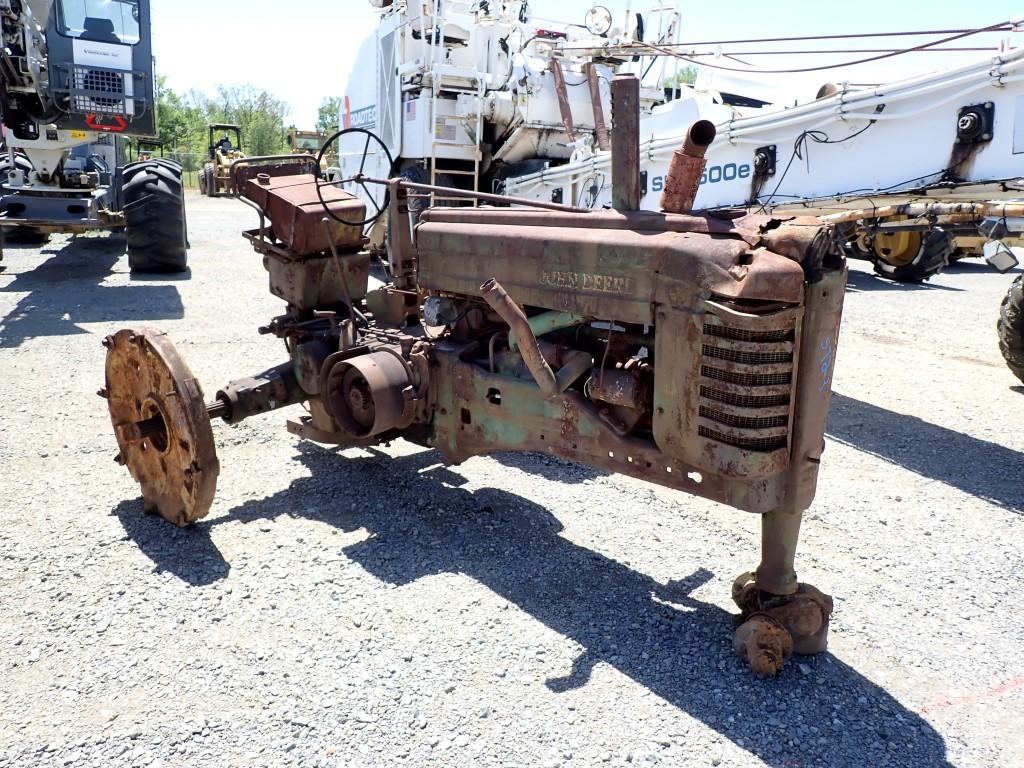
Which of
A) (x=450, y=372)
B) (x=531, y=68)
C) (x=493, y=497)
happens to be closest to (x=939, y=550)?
(x=493, y=497)

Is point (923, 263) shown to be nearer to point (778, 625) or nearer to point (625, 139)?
point (625, 139)

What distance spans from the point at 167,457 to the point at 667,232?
93.3 inches

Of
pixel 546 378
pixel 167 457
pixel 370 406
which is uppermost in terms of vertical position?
pixel 546 378

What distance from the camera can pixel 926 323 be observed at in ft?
29.5

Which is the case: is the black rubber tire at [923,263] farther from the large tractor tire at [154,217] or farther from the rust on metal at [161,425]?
the rust on metal at [161,425]

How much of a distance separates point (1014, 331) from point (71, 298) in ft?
29.7

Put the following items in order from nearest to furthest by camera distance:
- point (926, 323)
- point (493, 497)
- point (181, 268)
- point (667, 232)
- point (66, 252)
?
point (667, 232)
point (493, 497)
point (926, 323)
point (181, 268)
point (66, 252)

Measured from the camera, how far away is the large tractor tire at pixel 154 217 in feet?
32.6

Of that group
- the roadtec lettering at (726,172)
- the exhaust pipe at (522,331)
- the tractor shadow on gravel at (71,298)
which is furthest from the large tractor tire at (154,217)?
the exhaust pipe at (522,331)

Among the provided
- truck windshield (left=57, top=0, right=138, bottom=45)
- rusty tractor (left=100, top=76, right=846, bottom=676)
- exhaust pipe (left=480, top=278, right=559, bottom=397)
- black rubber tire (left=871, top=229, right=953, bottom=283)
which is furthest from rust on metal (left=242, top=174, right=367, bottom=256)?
black rubber tire (left=871, top=229, right=953, bottom=283)

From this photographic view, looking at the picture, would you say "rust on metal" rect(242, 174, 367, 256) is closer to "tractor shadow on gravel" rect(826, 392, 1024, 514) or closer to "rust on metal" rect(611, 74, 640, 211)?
"rust on metal" rect(611, 74, 640, 211)

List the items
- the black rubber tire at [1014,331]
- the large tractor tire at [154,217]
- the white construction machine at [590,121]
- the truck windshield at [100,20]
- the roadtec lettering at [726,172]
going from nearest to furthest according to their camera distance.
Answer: the white construction machine at [590,121], the roadtec lettering at [726,172], the black rubber tire at [1014,331], the truck windshield at [100,20], the large tractor tire at [154,217]

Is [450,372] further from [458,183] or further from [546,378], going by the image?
[458,183]

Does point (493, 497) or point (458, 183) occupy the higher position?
point (458, 183)
